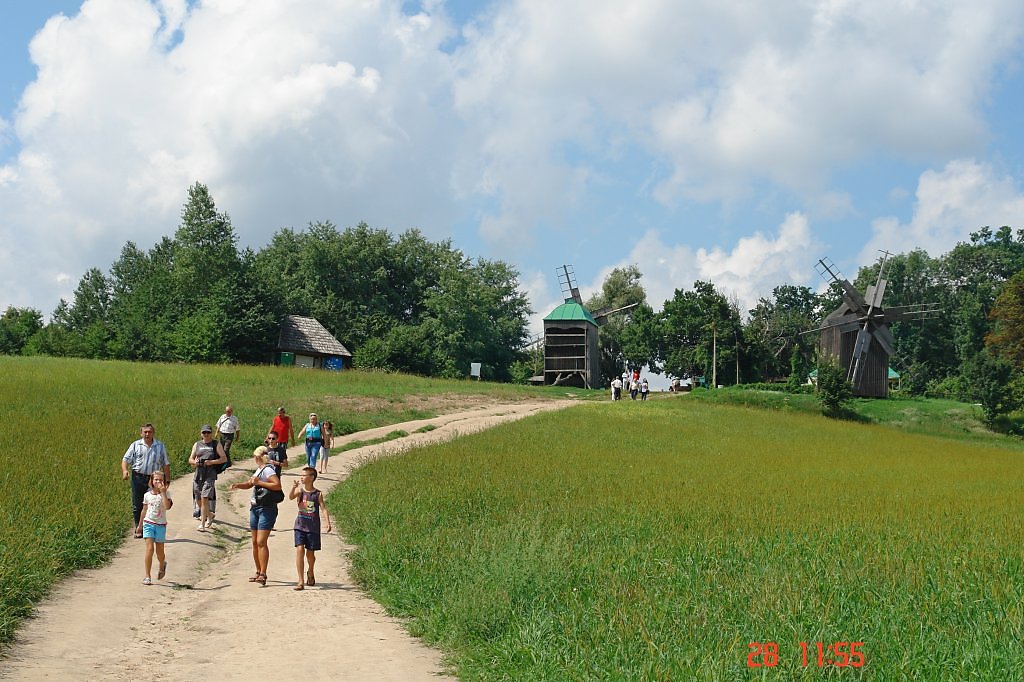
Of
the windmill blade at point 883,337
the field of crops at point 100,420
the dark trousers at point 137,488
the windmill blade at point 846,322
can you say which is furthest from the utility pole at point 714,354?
the dark trousers at point 137,488

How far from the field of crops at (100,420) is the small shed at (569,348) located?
1745 centimetres

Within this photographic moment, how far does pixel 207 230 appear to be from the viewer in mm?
74438

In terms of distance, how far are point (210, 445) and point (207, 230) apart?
204 feet

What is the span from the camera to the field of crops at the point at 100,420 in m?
12.7

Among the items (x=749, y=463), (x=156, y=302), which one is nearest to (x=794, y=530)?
(x=749, y=463)

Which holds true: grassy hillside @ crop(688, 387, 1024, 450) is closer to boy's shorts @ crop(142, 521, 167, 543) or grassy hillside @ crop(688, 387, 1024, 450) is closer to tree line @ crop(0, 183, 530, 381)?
tree line @ crop(0, 183, 530, 381)

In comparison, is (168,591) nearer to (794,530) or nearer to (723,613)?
(723,613)

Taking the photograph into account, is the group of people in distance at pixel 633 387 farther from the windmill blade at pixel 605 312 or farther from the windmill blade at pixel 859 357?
the windmill blade at pixel 605 312

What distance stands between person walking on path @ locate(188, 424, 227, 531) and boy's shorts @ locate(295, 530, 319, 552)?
422 cm

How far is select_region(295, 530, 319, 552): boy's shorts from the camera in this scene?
40.9ft

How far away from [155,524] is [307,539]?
2.09 m

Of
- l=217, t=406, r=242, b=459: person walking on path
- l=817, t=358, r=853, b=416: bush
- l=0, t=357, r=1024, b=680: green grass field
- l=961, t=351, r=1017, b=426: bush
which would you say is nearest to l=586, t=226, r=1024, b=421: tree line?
l=961, t=351, r=1017, b=426: bush
